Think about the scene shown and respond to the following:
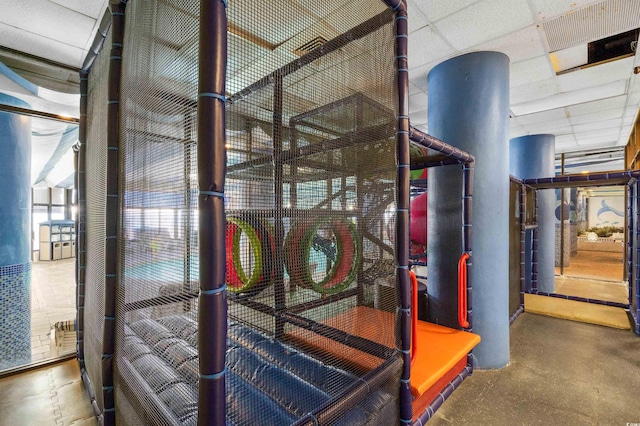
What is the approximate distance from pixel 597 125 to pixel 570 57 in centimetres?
289

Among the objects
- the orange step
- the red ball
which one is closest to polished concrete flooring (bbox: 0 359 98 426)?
the orange step

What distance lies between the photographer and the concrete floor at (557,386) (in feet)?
7.45

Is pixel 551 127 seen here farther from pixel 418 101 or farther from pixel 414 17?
pixel 414 17

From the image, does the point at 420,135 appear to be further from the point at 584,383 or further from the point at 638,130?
the point at 638,130

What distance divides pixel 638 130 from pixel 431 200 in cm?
457

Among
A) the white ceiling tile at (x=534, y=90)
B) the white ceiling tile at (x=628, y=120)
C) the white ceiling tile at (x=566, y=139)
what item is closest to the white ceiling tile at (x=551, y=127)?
the white ceiling tile at (x=566, y=139)

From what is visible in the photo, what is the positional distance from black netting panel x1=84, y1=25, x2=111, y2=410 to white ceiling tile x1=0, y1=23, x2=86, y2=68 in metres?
0.92

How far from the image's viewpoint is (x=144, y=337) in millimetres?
1909

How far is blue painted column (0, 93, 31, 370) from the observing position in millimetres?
3404

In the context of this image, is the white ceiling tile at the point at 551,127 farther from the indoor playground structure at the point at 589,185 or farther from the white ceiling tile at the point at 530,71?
the white ceiling tile at the point at 530,71

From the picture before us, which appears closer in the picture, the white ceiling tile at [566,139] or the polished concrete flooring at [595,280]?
the polished concrete flooring at [595,280]

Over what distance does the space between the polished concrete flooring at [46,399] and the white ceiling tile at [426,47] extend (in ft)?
13.0

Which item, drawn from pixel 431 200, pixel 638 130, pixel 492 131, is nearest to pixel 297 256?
pixel 431 200

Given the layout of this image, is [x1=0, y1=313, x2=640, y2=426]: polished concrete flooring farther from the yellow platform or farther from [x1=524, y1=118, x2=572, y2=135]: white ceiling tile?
[x1=524, y1=118, x2=572, y2=135]: white ceiling tile
